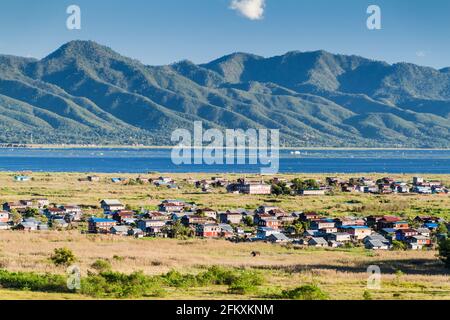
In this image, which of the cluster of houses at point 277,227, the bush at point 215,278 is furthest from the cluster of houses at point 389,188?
the bush at point 215,278

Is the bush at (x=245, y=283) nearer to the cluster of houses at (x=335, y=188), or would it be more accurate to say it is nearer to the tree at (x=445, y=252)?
the tree at (x=445, y=252)

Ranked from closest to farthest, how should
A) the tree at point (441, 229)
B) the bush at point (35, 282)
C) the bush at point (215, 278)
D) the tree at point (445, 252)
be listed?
the bush at point (35, 282)
the bush at point (215, 278)
the tree at point (445, 252)
the tree at point (441, 229)

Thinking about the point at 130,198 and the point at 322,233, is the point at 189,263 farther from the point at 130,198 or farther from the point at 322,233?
the point at 130,198

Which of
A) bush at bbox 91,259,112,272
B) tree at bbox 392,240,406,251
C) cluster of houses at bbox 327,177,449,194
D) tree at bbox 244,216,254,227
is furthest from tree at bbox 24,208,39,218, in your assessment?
cluster of houses at bbox 327,177,449,194

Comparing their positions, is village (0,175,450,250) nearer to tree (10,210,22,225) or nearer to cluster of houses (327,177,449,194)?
tree (10,210,22,225)

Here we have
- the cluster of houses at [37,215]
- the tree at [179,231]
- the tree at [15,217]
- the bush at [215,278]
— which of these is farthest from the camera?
the tree at [15,217]

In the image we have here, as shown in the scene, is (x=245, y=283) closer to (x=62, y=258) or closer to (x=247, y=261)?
(x=62, y=258)

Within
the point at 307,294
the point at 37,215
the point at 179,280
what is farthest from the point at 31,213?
the point at 307,294
